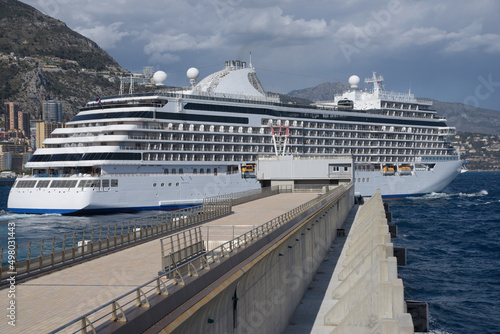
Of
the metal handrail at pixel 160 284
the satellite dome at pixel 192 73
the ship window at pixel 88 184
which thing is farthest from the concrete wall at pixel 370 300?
the satellite dome at pixel 192 73

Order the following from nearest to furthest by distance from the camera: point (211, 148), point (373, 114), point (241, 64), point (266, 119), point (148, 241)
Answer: point (148, 241)
point (211, 148)
point (266, 119)
point (241, 64)
point (373, 114)

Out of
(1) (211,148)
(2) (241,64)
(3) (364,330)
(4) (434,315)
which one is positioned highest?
(2) (241,64)

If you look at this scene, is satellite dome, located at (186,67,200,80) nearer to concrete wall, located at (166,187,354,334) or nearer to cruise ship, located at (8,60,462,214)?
cruise ship, located at (8,60,462,214)

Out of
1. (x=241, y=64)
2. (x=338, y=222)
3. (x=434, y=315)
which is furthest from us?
(x=241, y=64)

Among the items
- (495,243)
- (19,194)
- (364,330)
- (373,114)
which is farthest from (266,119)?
(364,330)

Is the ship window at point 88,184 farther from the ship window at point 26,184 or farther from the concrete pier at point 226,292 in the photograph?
the concrete pier at point 226,292

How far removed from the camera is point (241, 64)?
92.7 m

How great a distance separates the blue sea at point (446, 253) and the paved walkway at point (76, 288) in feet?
13.8

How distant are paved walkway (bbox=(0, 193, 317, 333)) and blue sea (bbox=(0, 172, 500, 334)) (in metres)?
4.20

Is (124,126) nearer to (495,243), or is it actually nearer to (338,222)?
(338,222)

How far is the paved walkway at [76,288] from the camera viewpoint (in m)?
10.3

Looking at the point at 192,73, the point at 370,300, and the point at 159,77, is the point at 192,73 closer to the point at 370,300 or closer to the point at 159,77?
the point at 159,77

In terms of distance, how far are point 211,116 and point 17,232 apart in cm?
3778

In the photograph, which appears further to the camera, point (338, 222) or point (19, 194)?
point (19, 194)
